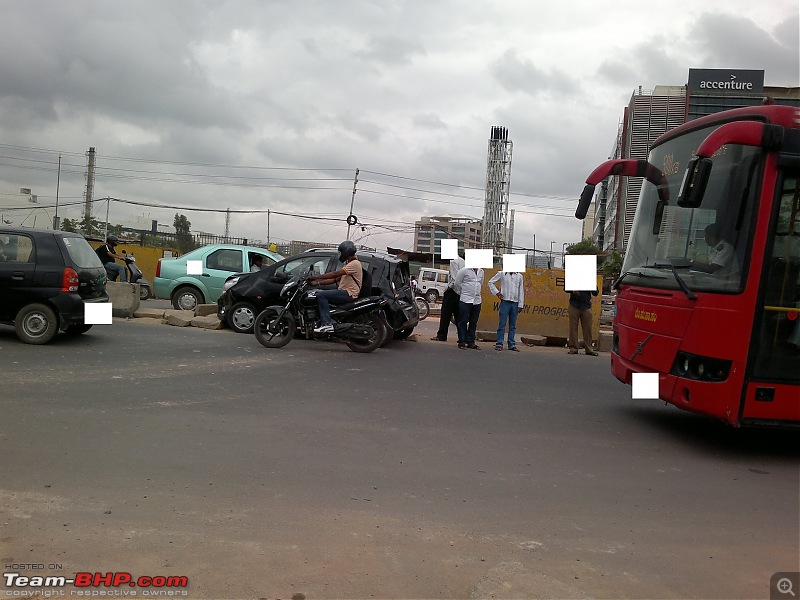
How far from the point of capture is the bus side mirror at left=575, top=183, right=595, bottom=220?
7.01 meters

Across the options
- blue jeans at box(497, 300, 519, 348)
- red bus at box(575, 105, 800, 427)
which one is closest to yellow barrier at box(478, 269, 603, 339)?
blue jeans at box(497, 300, 519, 348)

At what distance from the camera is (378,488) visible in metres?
4.78

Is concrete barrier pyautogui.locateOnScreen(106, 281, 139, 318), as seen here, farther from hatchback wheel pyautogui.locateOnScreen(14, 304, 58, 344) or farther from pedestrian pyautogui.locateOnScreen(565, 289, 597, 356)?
pedestrian pyautogui.locateOnScreen(565, 289, 597, 356)

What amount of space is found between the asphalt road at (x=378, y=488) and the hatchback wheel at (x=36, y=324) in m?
1.22

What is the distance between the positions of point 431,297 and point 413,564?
34.9 metres

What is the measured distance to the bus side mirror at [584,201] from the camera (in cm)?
701

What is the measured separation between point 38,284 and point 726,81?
65.4m

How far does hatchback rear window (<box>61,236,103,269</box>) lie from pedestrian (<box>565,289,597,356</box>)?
8.68 metres

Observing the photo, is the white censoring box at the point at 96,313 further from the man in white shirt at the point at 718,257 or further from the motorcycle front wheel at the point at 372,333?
the man in white shirt at the point at 718,257

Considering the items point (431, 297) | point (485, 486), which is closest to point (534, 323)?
point (485, 486)

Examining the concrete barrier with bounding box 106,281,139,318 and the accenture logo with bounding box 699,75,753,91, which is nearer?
the concrete barrier with bounding box 106,281,139,318

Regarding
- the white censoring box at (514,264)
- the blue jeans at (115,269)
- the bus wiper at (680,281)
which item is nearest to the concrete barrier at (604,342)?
the white censoring box at (514,264)

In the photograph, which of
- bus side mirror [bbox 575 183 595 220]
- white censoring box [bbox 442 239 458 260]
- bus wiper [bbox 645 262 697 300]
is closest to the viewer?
bus wiper [bbox 645 262 697 300]

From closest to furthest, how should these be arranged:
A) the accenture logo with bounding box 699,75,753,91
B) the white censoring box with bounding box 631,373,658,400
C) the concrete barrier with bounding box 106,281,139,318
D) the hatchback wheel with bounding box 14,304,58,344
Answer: the white censoring box with bounding box 631,373,658,400 < the hatchback wheel with bounding box 14,304,58,344 < the concrete barrier with bounding box 106,281,139,318 < the accenture logo with bounding box 699,75,753,91
